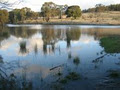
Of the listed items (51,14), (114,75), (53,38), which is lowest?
(53,38)

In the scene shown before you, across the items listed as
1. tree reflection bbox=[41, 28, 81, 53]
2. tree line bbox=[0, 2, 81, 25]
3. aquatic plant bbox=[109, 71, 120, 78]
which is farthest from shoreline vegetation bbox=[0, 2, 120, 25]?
aquatic plant bbox=[109, 71, 120, 78]

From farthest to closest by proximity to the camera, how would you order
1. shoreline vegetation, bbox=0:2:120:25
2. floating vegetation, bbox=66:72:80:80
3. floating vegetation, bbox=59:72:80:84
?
1. shoreline vegetation, bbox=0:2:120:25
2. floating vegetation, bbox=66:72:80:80
3. floating vegetation, bbox=59:72:80:84

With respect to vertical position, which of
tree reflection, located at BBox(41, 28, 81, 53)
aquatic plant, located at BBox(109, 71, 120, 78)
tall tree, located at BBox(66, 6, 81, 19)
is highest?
tall tree, located at BBox(66, 6, 81, 19)

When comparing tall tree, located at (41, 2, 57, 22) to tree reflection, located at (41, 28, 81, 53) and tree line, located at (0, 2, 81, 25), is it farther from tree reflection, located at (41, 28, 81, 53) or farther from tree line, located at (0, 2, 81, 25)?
tree reflection, located at (41, 28, 81, 53)

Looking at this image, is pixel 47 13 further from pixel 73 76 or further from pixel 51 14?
pixel 73 76

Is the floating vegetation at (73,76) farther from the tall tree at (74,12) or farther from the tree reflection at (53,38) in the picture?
the tall tree at (74,12)

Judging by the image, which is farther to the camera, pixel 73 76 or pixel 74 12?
pixel 74 12

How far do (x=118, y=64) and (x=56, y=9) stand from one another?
414 feet

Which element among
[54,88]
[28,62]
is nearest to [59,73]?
[54,88]

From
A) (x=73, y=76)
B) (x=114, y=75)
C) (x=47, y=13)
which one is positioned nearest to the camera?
(x=73, y=76)

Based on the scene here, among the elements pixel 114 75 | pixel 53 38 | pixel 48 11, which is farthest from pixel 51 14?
pixel 114 75

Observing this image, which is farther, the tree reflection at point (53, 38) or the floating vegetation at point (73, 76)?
the tree reflection at point (53, 38)

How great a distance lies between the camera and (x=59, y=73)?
50.4 feet

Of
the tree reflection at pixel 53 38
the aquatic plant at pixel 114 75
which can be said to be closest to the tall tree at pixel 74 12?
the tree reflection at pixel 53 38
